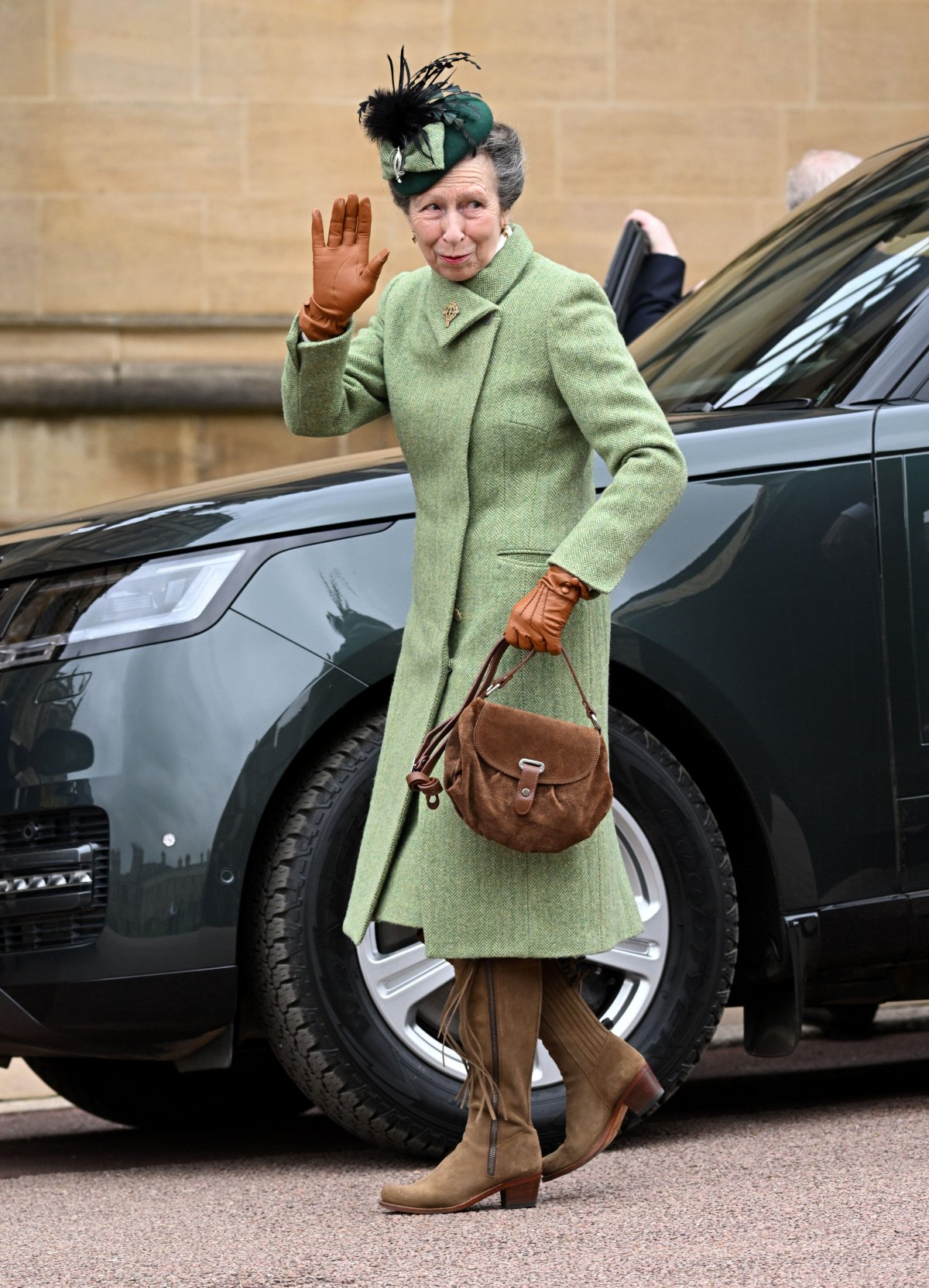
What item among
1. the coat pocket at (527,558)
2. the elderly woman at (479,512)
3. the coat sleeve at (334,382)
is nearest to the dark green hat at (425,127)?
the elderly woman at (479,512)

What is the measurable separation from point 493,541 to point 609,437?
0.84 ft

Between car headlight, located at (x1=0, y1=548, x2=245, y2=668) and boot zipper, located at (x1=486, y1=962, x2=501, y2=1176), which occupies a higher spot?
car headlight, located at (x1=0, y1=548, x2=245, y2=668)

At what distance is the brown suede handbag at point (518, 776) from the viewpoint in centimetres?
299

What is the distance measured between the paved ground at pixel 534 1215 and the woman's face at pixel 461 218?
148cm

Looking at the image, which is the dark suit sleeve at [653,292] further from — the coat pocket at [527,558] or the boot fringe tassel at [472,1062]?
the boot fringe tassel at [472,1062]

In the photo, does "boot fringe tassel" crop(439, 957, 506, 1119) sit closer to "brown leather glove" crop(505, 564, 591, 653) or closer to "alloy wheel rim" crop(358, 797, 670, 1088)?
"alloy wheel rim" crop(358, 797, 670, 1088)

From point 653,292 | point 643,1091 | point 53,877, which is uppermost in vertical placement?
point 653,292

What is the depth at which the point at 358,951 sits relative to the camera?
3.48 m

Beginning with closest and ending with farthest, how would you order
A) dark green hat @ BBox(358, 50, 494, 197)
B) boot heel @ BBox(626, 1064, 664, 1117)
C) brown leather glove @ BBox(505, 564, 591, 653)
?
brown leather glove @ BBox(505, 564, 591, 653), dark green hat @ BBox(358, 50, 494, 197), boot heel @ BBox(626, 1064, 664, 1117)

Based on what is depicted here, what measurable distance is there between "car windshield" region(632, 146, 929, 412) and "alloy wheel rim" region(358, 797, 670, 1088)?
937 millimetres

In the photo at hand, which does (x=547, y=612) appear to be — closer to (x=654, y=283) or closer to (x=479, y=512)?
(x=479, y=512)

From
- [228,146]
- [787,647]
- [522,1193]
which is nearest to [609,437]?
[787,647]

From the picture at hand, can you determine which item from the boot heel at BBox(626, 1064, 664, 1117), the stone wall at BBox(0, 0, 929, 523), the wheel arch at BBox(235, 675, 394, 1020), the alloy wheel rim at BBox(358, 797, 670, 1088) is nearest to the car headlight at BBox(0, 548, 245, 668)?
the wheel arch at BBox(235, 675, 394, 1020)

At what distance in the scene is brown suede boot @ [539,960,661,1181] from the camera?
328cm
